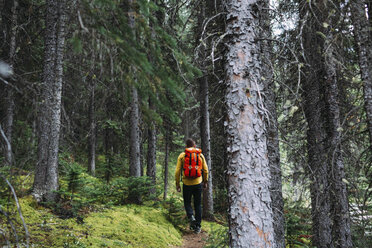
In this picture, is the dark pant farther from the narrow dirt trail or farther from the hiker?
the narrow dirt trail

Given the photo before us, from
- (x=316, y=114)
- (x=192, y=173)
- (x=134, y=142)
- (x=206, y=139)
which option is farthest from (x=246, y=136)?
(x=206, y=139)

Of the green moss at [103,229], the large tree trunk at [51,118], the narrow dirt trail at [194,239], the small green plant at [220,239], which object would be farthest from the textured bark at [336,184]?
the large tree trunk at [51,118]

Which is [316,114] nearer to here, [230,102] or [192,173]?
[192,173]

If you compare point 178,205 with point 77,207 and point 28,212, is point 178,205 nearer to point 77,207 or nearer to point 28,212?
point 77,207

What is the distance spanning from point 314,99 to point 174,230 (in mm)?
5899

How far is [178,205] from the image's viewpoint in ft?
27.4

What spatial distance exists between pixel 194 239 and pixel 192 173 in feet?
7.04

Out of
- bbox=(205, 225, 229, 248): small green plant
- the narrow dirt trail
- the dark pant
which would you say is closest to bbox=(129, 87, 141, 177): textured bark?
the dark pant

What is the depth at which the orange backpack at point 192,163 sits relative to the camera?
280 inches

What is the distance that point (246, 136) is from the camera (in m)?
3.33

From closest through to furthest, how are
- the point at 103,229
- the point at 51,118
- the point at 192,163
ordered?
1. the point at 103,229
2. the point at 51,118
3. the point at 192,163

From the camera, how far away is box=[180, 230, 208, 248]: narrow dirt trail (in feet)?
22.5

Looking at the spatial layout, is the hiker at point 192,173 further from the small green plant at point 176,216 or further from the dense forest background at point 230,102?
the dense forest background at point 230,102

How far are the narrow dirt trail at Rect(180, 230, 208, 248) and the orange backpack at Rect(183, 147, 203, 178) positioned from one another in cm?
176
